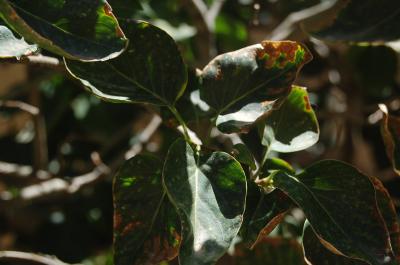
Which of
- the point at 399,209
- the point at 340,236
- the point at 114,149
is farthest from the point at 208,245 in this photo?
the point at 114,149

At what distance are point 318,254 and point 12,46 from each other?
35 cm

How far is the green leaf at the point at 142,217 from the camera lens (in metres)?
0.63

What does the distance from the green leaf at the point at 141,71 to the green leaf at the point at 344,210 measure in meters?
0.14

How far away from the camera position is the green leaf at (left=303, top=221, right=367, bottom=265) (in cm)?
63

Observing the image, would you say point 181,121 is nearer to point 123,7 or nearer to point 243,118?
point 243,118

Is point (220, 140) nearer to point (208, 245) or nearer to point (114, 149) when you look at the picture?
point (114, 149)

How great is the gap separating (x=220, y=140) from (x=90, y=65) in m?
0.51

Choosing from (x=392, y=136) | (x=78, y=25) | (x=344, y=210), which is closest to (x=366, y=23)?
(x=392, y=136)

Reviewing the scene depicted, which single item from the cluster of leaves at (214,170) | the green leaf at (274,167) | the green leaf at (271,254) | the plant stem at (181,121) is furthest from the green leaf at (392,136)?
the green leaf at (271,254)

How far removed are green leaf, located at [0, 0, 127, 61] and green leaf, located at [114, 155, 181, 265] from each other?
0.47ft

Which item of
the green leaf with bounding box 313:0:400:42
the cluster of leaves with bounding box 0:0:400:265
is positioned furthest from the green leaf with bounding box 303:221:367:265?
the green leaf with bounding box 313:0:400:42

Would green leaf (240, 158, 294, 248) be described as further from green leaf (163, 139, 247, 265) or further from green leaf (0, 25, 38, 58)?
green leaf (0, 25, 38, 58)

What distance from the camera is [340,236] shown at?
0.60m

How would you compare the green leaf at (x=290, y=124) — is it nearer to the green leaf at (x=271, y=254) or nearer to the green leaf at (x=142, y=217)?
the green leaf at (x=142, y=217)
